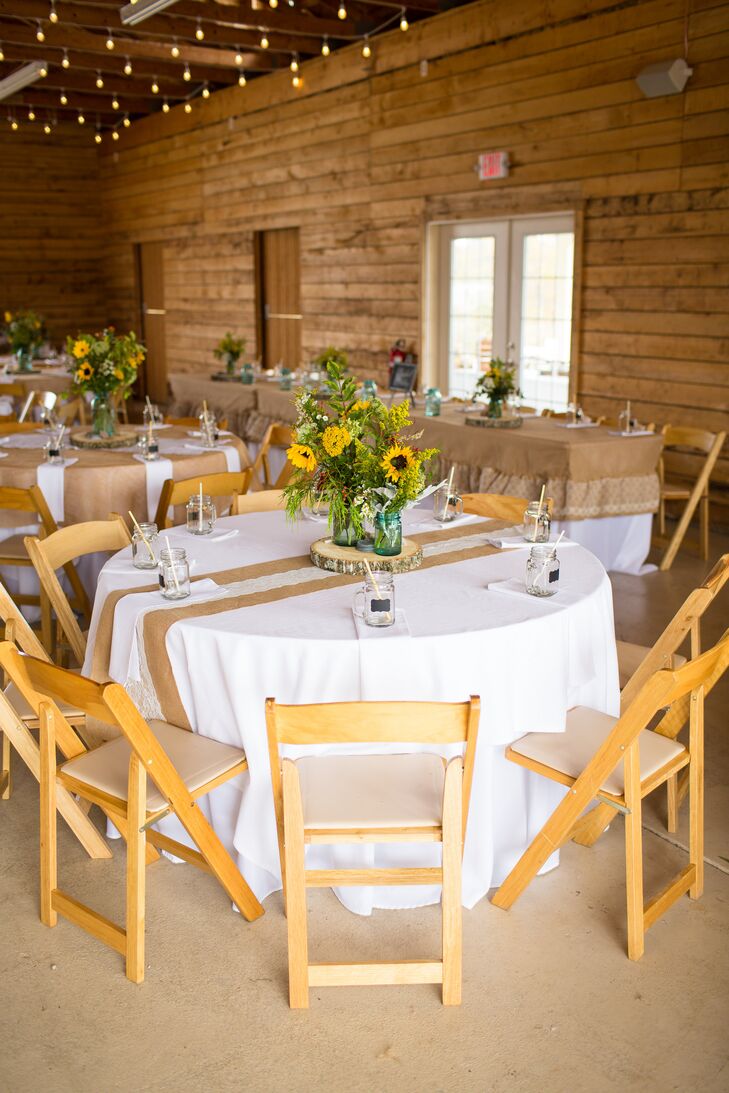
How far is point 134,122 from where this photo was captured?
14.2 metres

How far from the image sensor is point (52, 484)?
16.2 feet

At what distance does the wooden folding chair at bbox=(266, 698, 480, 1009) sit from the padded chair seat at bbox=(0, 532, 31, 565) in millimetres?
2513

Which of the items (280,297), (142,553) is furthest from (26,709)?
(280,297)

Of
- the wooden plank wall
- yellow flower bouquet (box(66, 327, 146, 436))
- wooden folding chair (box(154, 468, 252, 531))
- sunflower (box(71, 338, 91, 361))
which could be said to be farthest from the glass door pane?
the wooden plank wall

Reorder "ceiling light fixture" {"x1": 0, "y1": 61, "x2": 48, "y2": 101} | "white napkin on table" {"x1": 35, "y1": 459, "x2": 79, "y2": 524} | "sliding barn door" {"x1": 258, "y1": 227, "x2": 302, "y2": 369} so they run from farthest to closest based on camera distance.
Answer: "sliding barn door" {"x1": 258, "y1": 227, "x2": 302, "y2": 369} → "ceiling light fixture" {"x1": 0, "y1": 61, "x2": 48, "y2": 101} → "white napkin on table" {"x1": 35, "y1": 459, "x2": 79, "y2": 524}

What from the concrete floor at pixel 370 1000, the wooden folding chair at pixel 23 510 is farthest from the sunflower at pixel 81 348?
the concrete floor at pixel 370 1000

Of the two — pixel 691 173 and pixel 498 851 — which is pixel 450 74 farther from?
pixel 498 851

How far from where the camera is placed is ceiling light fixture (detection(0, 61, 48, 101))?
9.92 metres

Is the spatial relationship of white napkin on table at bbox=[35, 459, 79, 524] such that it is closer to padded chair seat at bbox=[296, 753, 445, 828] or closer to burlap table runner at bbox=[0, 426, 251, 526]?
burlap table runner at bbox=[0, 426, 251, 526]

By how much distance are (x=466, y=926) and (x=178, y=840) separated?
0.90 m

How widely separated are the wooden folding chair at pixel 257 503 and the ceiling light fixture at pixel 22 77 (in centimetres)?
779

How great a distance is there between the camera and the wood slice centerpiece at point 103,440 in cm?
554

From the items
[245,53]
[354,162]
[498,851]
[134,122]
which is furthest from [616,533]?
[134,122]

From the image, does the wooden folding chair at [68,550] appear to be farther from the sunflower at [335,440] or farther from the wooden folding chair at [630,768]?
the wooden folding chair at [630,768]
